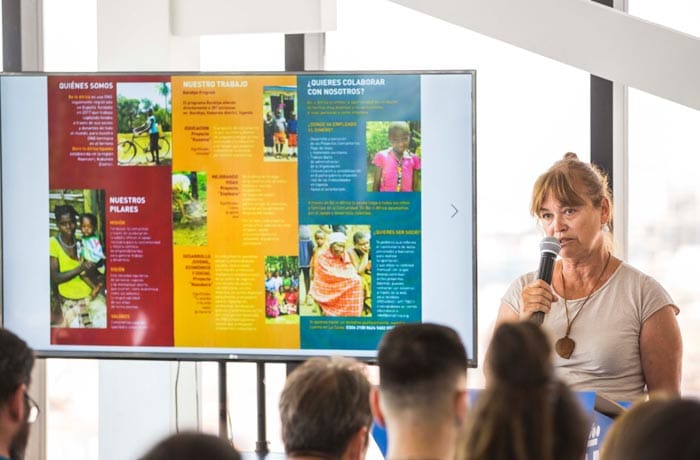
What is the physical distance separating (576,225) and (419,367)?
163cm

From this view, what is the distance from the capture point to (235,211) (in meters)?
3.48

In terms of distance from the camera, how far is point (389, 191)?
11.3 feet

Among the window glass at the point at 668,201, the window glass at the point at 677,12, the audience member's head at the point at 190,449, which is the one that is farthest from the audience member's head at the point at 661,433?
the window glass at the point at 677,12

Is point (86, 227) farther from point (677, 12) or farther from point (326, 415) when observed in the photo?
point (677, 12)

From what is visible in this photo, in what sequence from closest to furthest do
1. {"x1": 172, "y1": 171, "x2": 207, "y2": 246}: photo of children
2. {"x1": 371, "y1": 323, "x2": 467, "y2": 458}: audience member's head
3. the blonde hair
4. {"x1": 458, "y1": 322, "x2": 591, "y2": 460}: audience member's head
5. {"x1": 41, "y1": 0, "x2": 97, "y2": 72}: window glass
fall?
{"x1": 458, "y1": 322, "x2": 591, "y2": 460}: audience member's head
{"x1": 371, "y1": 323, "x2": 467, "y2": 458}: audience member's head
the blonde hair
{"x1": 172, "y1": 171, "x2": 207, "y2": 246}: photo of children
{"x1": 41, "y1": 0, "x2": 97, "y2": 72}: window glass

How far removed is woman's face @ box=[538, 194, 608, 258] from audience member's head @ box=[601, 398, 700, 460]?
6.35ft

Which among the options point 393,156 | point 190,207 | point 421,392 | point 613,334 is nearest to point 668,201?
point 613,334

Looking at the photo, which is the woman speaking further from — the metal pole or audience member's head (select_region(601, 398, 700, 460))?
audience member's head (select_region(601, 398, 700, 460))

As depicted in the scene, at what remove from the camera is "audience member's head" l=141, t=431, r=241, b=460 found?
131cm

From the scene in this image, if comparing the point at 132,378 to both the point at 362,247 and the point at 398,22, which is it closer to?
the point at 362,247

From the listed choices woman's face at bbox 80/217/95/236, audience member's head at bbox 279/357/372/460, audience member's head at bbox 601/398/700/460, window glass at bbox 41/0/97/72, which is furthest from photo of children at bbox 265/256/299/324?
audience member's head at bbox 601/398/700/460

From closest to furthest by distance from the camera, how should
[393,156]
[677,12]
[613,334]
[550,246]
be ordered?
[550,246] < [613,334] < [393,156] < [677,12]

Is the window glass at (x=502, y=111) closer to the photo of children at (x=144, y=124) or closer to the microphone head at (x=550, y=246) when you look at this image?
the microphone head at (x=550, y=246)

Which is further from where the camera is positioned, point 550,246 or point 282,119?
point 282,119
